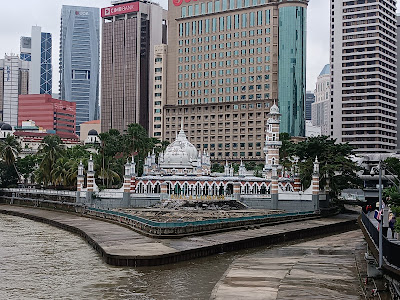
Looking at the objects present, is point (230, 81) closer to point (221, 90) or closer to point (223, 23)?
point (221, 90)

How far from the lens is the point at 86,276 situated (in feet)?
124

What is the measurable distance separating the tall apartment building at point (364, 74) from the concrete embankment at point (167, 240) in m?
83.9

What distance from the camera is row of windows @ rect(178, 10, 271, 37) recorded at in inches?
6969

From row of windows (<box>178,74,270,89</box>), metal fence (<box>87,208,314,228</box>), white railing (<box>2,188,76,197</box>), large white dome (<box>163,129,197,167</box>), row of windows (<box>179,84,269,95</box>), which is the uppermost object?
row of windows (<box>178,74,270,89</box>)

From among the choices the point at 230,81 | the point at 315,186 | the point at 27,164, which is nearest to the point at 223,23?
the point at 230,81

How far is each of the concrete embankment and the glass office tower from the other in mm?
93092

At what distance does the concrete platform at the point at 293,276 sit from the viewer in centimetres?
3144

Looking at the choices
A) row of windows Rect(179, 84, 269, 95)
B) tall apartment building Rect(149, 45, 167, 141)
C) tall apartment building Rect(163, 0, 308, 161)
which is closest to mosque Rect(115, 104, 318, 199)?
tall apartment building Rect(163, 0, 308, 161)

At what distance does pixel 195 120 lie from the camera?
190 m

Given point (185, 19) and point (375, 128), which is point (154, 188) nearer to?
point (375, 128)

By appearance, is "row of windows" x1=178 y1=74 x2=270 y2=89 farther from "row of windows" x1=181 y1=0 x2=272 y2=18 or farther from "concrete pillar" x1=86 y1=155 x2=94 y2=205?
"concrete pillar" x1=86 y1=155 x2=94 y2=205

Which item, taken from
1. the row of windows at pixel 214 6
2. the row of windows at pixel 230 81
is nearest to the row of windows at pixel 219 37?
the row of windows at pixel 214 6

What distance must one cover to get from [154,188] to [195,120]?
107 metres

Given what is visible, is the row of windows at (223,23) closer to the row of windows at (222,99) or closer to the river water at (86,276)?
the row of windows at (222,99)
